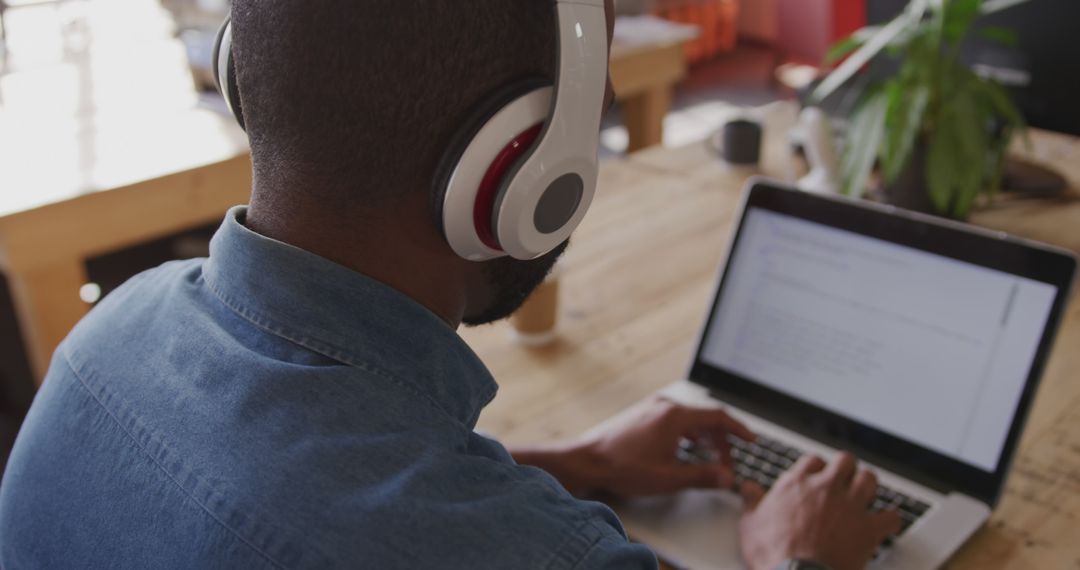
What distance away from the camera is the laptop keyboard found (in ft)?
2.91

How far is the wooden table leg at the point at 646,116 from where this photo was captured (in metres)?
2.65

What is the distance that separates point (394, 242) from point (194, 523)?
20 centimetres

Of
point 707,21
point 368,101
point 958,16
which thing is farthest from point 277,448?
point 707,21

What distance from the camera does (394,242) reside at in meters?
0.60

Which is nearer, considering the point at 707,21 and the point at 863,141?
the point at 863,141

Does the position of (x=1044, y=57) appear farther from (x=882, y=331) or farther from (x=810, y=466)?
(x=810, y=466)

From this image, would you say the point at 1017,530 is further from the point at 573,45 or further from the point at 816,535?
the point at 573,45

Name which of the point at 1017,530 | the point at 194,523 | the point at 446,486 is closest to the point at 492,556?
the point at 446,486

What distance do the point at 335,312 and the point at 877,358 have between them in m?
0.59

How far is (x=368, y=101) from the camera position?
1.83 ft

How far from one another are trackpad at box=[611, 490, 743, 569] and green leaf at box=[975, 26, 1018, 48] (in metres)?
0.88

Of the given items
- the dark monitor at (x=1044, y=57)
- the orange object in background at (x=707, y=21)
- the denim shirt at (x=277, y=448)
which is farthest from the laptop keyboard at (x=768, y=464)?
the orange object in background at (x=707, y=21)

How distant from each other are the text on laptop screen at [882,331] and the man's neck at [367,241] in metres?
0.50

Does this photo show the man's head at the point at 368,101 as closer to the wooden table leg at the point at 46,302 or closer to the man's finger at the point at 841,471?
the man's finger at the point at 841,471
